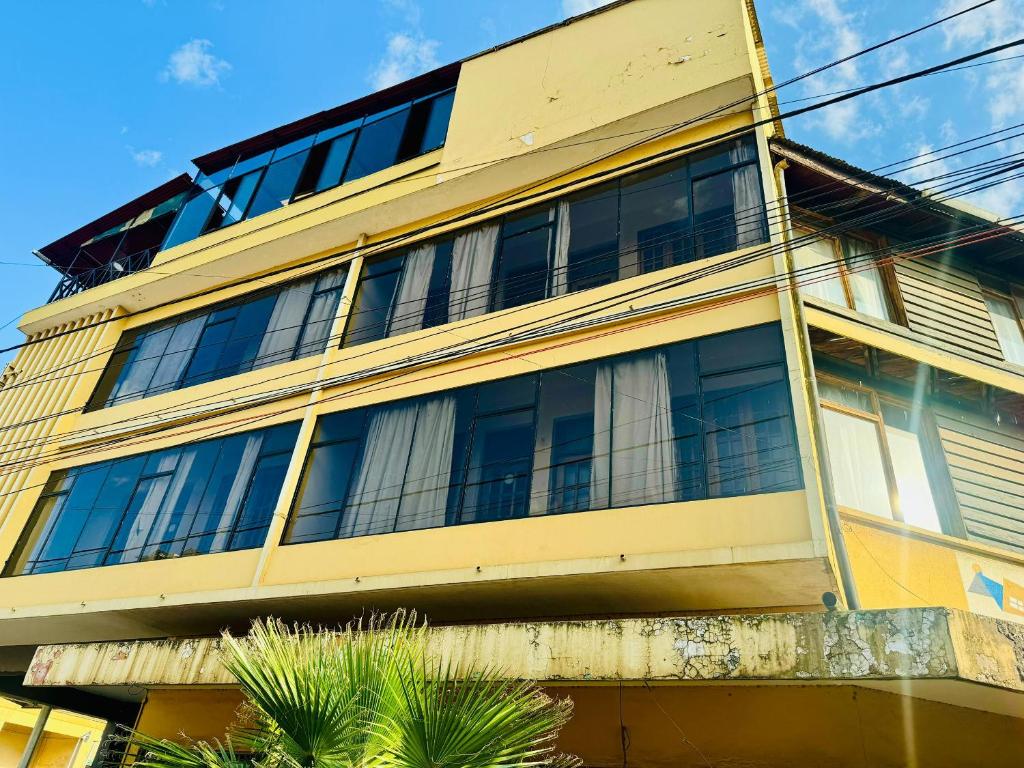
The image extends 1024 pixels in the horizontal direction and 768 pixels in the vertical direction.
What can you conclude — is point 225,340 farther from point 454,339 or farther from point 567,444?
point 567,444

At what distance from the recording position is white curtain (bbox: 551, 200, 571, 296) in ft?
32.8

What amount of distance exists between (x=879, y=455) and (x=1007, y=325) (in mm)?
3956

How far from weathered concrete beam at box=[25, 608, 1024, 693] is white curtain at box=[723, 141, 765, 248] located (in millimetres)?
4882

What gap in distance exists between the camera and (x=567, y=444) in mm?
8555

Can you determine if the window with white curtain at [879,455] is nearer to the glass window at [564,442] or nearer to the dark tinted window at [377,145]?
the glass window at [564,442]

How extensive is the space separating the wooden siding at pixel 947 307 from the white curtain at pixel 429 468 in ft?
22.1

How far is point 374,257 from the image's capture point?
12.3 metres

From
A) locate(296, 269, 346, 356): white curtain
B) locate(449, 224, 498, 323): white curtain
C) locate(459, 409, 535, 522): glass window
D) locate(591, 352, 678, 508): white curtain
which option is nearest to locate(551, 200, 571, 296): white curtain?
locate(449, 224, 498, 323): white curtain

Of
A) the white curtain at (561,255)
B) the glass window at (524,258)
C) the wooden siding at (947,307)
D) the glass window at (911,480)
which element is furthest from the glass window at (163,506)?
the wooden siding at (947,307)

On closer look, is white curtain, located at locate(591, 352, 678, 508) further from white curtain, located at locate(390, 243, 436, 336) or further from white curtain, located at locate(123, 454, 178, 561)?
white curtain, located at locate(123, 454, 178, 561)

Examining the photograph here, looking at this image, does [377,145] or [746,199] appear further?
[377,145]

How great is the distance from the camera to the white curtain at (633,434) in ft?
25.3

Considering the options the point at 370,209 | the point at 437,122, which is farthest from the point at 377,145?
the point at 370,209

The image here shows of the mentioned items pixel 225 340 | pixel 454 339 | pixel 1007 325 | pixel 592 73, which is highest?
pixel 592 73
